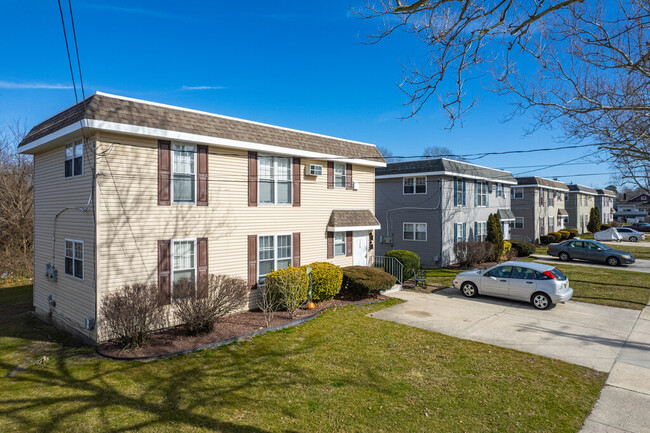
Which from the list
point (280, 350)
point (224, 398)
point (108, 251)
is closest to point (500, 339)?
point (280, 350)

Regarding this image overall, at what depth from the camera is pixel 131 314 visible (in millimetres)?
8531

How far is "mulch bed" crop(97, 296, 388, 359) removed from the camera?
8.55 metres

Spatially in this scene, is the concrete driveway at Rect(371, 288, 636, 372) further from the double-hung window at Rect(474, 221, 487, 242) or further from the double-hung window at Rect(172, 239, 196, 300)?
the double-hung window at Rect(474, 221, 487, 242)

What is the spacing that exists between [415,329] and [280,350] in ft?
13.1

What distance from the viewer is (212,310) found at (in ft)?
31.7

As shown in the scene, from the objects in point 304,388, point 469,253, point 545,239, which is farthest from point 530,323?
point 545,239

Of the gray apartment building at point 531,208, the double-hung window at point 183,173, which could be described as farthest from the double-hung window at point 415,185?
the gray apartment building at point 531,208

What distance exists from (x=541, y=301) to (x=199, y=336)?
36.7ft

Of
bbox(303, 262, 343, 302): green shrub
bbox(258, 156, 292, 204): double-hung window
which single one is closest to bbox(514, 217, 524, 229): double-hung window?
bbox(303, 262, 343, 302): green shrub

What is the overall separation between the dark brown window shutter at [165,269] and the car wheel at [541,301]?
11937 mm

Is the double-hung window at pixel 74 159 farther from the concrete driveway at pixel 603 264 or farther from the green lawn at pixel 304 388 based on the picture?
the concrete driveway at pixel 603 264

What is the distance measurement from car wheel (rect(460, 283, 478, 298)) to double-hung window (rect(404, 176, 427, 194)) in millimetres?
8807

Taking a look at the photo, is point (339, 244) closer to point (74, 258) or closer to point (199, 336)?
point (199, 336)

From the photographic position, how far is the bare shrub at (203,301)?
31.3 feet
